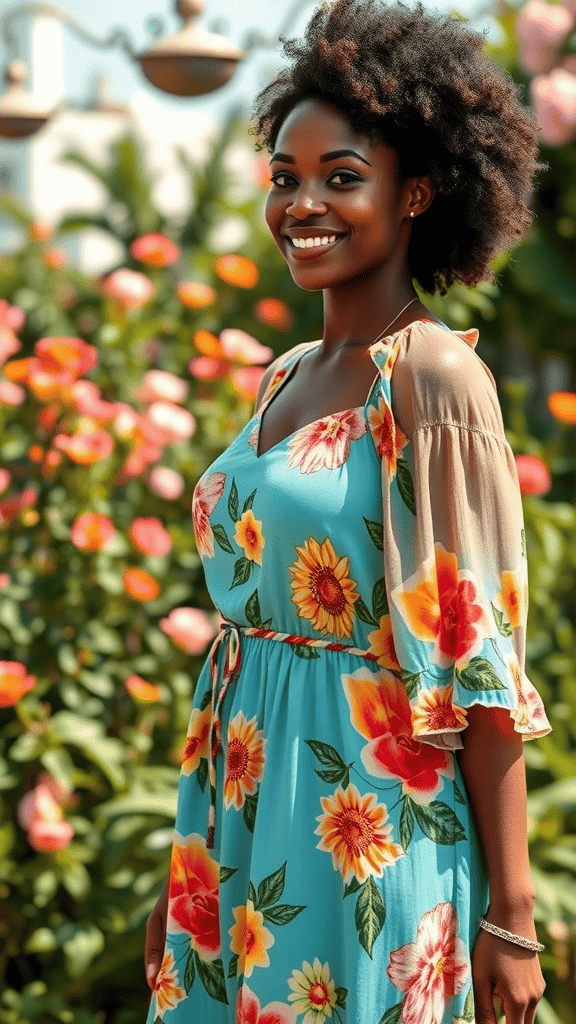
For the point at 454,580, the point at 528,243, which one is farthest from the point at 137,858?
the point at 528,243

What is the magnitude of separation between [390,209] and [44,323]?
302 cm

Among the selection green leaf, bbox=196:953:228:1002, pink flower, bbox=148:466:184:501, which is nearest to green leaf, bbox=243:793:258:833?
green leaf, bbox=196:953:228:1002

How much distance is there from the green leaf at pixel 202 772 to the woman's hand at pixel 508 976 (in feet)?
1.58

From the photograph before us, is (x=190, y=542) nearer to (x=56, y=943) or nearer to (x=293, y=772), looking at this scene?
(x=56, y=943)

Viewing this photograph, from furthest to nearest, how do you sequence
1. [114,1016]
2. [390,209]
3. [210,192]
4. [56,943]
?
[210,192], [114,1016], [56,943], [390,209]

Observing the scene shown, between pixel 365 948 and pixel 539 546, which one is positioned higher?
pixel 539 546

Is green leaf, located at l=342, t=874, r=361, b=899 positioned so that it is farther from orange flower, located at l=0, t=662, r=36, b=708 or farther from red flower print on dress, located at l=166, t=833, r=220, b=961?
orange flower, located at l=0, t=662, r=36, b=708

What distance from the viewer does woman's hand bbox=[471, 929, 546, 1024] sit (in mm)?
1492

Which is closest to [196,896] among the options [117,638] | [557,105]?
[117,638]

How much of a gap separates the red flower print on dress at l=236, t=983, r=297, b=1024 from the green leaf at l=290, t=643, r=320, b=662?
41 centimetres

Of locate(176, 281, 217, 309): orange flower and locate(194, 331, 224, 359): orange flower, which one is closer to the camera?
locate(194, 331, 224, 359): orange flower

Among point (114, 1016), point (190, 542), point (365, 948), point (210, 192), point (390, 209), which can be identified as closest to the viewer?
point (365, 948)

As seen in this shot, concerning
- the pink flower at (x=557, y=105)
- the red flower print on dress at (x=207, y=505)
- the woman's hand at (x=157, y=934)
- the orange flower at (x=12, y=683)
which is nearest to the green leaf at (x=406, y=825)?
the red flower print on dress at (x=207, y=505)

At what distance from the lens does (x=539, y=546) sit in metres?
3.32
